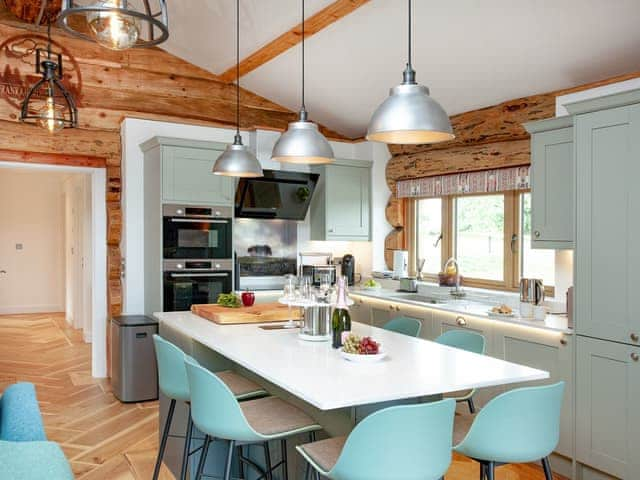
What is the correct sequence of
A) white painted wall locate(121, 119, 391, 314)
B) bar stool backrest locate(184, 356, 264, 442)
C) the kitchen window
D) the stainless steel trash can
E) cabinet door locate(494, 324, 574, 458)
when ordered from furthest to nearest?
white painted wall locate(121, 119, 391, 314) → the stainless steel trash can → the kitchen window → cabinet door locate(494, 324, 574, 458) → bar stool backrest locate(184, 356, 264, 442)

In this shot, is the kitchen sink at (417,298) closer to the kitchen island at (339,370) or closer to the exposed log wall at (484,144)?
the exposed log wall at (484,144)

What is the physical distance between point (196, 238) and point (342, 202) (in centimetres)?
163

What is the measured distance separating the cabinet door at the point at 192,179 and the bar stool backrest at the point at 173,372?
2426 mm

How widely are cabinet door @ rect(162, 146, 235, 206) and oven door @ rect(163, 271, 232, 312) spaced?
0.67 m

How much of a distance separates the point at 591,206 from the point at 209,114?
13.0 ft

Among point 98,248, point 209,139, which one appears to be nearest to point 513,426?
point 209,139

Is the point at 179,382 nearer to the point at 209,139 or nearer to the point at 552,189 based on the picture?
the point at 552,189

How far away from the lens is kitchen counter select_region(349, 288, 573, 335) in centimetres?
371

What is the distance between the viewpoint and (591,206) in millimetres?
3346

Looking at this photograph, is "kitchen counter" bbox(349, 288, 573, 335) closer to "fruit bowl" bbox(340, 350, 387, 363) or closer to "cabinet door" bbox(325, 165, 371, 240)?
"cabinet door" bbox(325, 165, 371, 240)

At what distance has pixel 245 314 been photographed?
3.56 m

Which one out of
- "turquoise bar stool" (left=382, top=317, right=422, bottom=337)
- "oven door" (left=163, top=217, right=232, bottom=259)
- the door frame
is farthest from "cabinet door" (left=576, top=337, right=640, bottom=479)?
the door frame

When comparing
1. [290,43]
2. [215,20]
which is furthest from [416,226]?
[215,20]

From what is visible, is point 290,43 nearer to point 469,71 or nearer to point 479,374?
point 469,71
